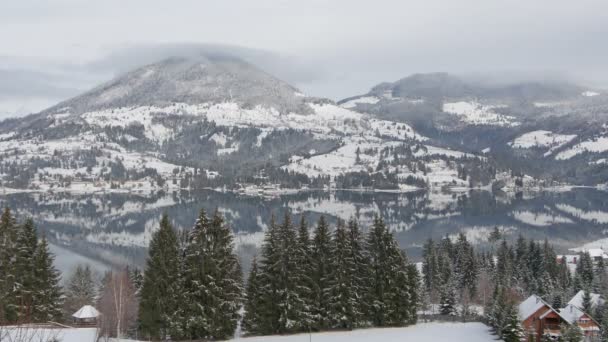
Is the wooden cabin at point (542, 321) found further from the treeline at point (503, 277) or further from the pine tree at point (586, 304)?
the treeline at point (503, 277)

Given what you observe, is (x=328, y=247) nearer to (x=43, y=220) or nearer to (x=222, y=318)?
(x=222, y=318)

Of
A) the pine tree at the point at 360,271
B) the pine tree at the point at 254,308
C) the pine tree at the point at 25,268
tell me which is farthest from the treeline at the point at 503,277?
the pine tree at the point at 25,268

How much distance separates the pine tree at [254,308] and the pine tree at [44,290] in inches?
611

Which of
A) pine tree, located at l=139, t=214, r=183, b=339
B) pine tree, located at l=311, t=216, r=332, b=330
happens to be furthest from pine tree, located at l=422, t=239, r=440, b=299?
pine tree, located at l=139, t=214, r=183, b=339

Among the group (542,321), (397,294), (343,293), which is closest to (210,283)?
(343,293)

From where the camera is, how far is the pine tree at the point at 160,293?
43.5 m

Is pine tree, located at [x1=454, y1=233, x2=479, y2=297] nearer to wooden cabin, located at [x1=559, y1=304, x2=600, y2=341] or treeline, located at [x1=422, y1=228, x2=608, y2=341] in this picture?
treeline, located at [x1=422, y1=228, x2=608, y2=341]

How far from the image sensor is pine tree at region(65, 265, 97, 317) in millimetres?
62250

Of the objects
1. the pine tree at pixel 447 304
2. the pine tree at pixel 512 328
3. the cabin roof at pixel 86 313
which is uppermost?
the pine tree at pixel 512 328

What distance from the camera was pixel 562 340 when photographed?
4119 cm

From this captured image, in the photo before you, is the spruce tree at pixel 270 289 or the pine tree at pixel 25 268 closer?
the pine tree at pixel 25 268

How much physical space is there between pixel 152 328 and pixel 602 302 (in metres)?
47.8

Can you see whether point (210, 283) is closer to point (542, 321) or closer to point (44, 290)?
point (44, 290)

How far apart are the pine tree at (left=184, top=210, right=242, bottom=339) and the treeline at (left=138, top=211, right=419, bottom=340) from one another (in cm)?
8
